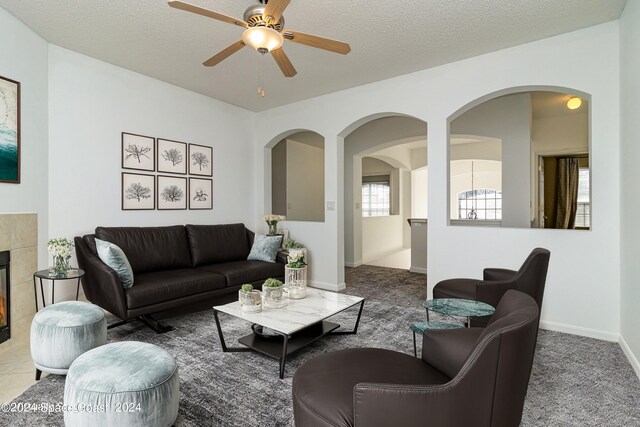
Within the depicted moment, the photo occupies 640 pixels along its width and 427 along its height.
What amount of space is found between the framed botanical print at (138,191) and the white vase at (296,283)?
7.89ft

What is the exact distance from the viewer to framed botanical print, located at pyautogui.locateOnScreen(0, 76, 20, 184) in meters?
2.88

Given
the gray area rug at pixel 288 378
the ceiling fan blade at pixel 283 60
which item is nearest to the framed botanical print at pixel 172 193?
the gray area rug at pixel 288 378

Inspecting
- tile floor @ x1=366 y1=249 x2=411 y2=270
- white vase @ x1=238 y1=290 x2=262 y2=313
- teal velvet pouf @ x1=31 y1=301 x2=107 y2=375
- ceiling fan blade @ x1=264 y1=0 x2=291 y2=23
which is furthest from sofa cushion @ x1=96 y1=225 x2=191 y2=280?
tile floor @ x1=366 y1=249 x2=411 y2=270

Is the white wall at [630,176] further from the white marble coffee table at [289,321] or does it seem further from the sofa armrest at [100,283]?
the sofa armrest at [100,283]

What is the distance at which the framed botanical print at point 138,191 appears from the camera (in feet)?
13.4

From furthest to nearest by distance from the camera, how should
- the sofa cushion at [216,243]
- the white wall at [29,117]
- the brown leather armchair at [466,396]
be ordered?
the sofa cushion at [216,243] → the white wall at [29,117] → the brown leather armchair at [466,396]

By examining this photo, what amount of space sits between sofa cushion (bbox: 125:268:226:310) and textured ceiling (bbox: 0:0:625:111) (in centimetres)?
240

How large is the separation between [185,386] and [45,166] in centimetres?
277

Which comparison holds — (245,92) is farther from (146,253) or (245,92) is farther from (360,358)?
(360,358)

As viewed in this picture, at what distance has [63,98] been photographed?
352 cm

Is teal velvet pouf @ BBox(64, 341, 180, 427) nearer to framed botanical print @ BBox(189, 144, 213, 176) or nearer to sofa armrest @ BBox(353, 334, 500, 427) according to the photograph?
sofa armrest @ BBox(353, 334, 500, 427)

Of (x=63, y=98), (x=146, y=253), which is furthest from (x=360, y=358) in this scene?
(x=63, y=98)

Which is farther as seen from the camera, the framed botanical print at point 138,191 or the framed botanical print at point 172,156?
the framed botanical print at point 172,156

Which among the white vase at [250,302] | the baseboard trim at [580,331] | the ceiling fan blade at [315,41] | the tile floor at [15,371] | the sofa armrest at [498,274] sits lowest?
the tile floor at [15,371]
